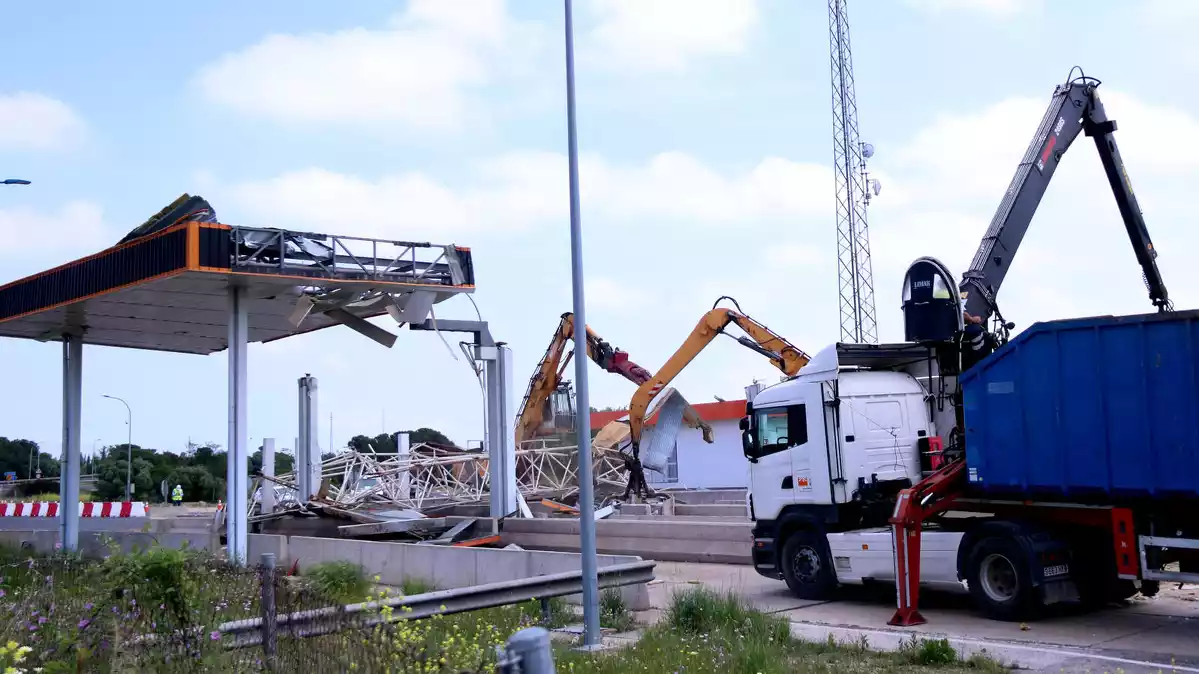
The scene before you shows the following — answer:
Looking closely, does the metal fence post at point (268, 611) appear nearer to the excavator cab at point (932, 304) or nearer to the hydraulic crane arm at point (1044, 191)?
the excavator cab at point (932, 304)

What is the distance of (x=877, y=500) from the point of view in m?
15.0

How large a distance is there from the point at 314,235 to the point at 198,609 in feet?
42.0

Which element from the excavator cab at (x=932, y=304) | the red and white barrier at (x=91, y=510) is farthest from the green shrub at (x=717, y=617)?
the red and white barrier at (x=91, y=510)

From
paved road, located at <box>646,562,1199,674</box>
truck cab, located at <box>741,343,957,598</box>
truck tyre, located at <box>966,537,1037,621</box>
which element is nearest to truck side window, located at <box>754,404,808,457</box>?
truck cab, located at <box>741,343,957,598</box>

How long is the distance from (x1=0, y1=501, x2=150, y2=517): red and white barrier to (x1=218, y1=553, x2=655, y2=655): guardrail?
94.5 feet

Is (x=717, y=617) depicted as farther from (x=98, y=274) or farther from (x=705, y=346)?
(x=705, y=346)

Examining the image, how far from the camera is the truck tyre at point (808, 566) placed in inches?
602

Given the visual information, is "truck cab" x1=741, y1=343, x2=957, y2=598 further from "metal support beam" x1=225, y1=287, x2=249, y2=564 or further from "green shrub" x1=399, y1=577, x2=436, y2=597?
"metal support beam" x1=225, y1=287, x2=249, y2=564

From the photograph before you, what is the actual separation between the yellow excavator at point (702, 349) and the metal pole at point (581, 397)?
15.1m

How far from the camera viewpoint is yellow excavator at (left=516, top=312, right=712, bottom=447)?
33844mm

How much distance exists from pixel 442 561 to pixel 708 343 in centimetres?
1377

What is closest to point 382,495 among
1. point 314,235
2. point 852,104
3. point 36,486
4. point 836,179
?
point 314,235

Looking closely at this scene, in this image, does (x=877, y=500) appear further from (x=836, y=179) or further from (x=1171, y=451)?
(x=836, y=179)

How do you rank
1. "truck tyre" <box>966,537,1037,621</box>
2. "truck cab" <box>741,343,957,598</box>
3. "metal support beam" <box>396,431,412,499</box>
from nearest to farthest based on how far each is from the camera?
"truck tyre" <box>966,537,1037,621</box>, "truck cab" <box>741,343,957,598</box>, "metal support beam" <box>396,431,412,499</box>
